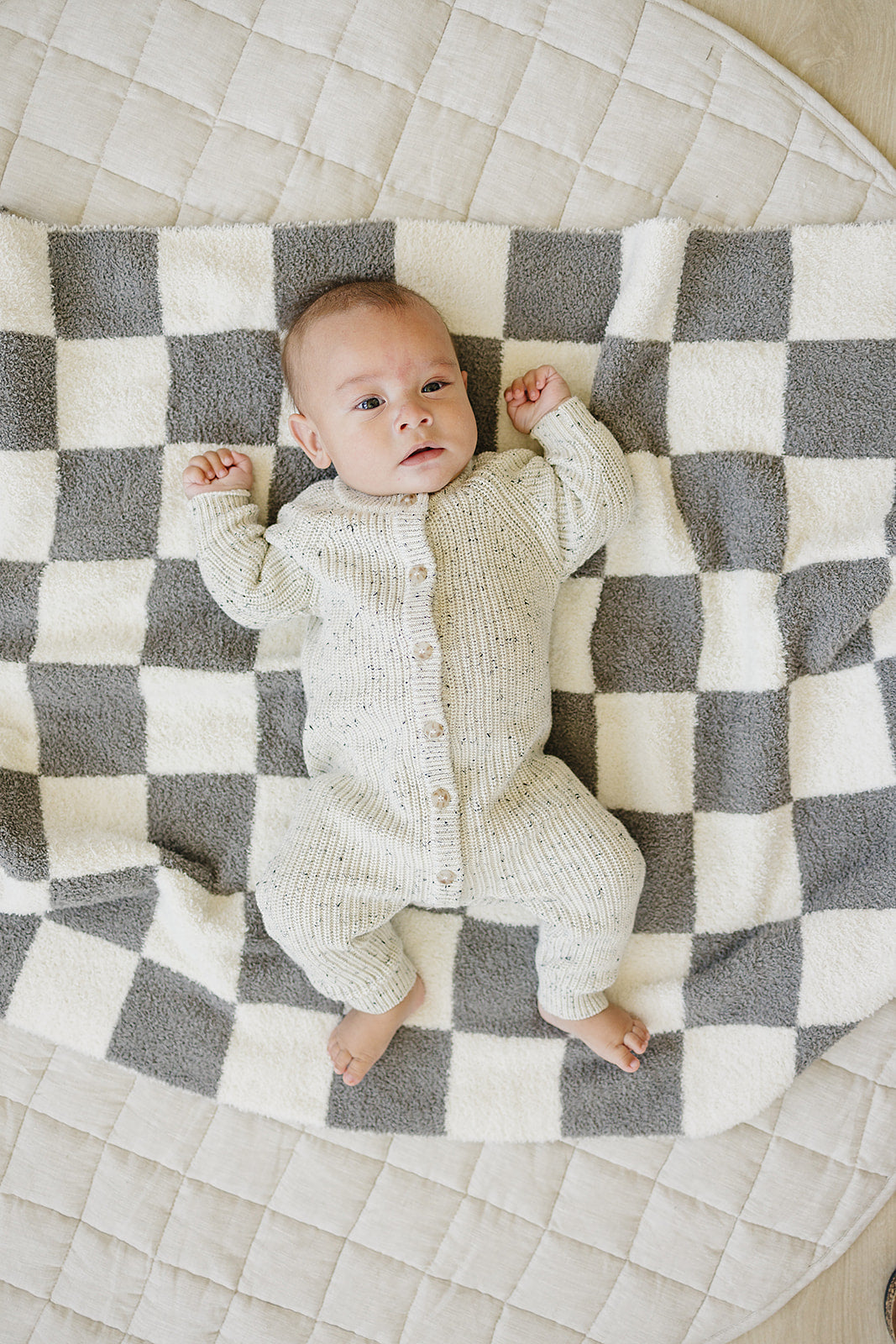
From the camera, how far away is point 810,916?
116 centimetres

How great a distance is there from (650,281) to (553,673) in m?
0.50

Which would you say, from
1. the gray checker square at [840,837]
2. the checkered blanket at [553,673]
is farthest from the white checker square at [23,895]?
the gray checker square at [840,837]

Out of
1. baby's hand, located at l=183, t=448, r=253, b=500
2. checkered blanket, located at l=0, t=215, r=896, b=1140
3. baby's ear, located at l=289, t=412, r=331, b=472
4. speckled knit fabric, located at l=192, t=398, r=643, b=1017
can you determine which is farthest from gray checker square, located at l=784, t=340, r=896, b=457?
baby's hand, located at l=183, t=448, r=253, b=500

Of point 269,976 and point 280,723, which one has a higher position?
point 280,723

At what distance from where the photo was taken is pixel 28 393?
3.68 ft

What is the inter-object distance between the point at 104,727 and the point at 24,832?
0.17m

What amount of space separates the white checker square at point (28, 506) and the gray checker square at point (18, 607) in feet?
0.05

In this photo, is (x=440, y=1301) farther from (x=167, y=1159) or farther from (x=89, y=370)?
(x=89, y=370)

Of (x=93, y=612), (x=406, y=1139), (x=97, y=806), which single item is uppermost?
(x=93, y=612)

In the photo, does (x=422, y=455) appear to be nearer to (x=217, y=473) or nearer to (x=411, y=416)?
(x=411, y=416)

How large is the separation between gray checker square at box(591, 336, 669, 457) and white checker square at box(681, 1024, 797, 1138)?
2.51 feet

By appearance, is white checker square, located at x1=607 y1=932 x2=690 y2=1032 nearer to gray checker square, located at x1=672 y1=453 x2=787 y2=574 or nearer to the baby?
the baby

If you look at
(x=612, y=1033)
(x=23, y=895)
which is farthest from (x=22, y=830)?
(x=612, y=1033)

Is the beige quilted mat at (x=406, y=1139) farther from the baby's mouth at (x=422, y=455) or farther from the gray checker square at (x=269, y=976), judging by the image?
the baby's mouth at (x=422, y=455)
